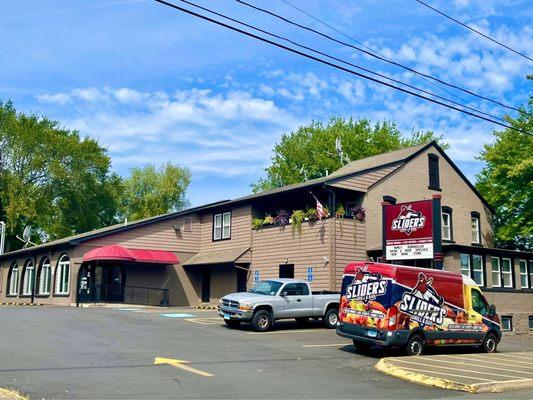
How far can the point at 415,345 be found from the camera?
16438 millimetres

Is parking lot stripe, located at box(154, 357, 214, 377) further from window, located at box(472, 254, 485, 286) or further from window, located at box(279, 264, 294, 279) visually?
window, located at box(472, 254, 485, 286)

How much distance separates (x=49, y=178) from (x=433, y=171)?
40352mm

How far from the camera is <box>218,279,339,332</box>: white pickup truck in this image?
20312mm

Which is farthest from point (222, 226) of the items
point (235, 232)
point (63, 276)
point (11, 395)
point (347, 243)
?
point (11, 395)

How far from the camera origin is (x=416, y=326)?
16344 millimetres

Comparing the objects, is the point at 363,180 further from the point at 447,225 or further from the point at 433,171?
the point at 447,225

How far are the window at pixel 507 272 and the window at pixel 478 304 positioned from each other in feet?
36.0

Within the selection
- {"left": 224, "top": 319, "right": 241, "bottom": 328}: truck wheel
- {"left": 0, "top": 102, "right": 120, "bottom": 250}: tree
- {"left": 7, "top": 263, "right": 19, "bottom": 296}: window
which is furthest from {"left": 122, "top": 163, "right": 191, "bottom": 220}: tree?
{"left": 224, "top": 319, "right": 241, "bottom": 328}: truck wheel

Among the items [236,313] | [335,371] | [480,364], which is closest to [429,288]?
[480,364]

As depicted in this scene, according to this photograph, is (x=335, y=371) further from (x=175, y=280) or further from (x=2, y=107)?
(x=2, y=107)

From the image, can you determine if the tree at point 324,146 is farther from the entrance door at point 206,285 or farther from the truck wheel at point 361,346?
the truck wheel at point 361,346

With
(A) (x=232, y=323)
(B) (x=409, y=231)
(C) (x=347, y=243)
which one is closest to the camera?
(A) (x=232, y=323)

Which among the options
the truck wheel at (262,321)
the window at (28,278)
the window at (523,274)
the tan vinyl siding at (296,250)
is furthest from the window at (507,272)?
the window at (28,278)

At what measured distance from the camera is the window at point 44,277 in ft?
122
